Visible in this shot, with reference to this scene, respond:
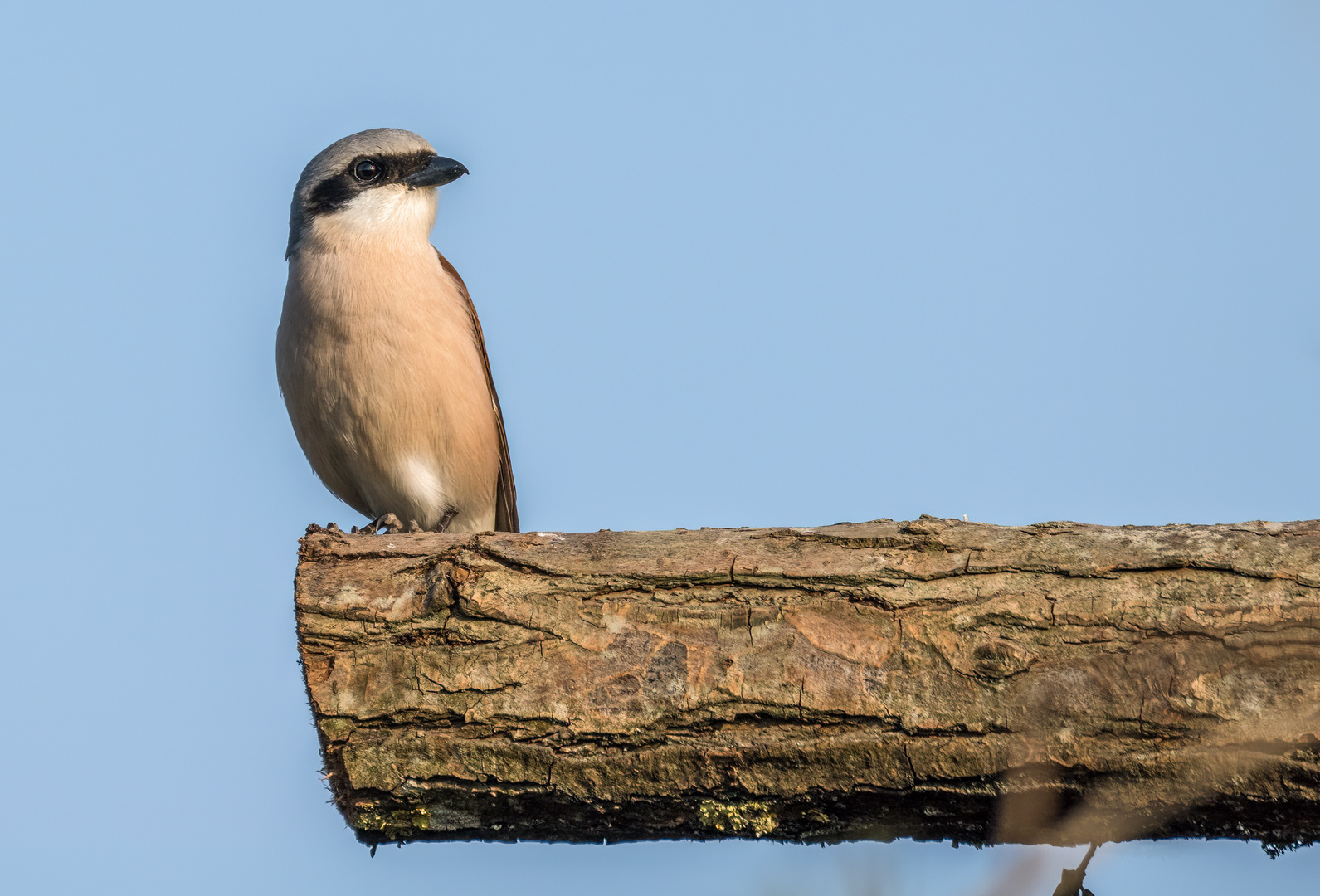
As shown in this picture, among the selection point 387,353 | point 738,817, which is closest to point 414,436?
point 387,353

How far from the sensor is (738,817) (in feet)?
11.8

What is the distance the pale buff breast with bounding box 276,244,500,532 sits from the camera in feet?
20.5

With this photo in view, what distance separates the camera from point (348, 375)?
6.21m

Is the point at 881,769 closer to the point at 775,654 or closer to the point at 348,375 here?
the point at 775,654

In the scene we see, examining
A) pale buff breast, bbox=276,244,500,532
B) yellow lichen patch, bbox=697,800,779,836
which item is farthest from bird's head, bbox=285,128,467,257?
yellow lichen patch, bbox=697,800,779,836

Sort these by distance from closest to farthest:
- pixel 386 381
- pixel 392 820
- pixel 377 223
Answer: pixel 392 820 < pixel 386 381 < pixel 377 223

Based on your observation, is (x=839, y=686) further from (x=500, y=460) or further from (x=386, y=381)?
(x=500, y=460)

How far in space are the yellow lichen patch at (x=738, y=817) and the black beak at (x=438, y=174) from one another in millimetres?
4426

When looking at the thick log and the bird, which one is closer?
the thick log

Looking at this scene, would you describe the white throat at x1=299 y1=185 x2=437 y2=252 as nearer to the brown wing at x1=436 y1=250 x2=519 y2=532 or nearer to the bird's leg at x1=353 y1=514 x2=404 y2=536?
the brown wing at x1=436 y1=250 x2=519 y2=532

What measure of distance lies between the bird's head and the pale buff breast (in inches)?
9.1

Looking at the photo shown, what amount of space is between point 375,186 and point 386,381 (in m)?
1.35

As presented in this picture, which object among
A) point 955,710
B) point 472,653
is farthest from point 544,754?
point 955,710

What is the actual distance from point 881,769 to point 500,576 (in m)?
1.33
